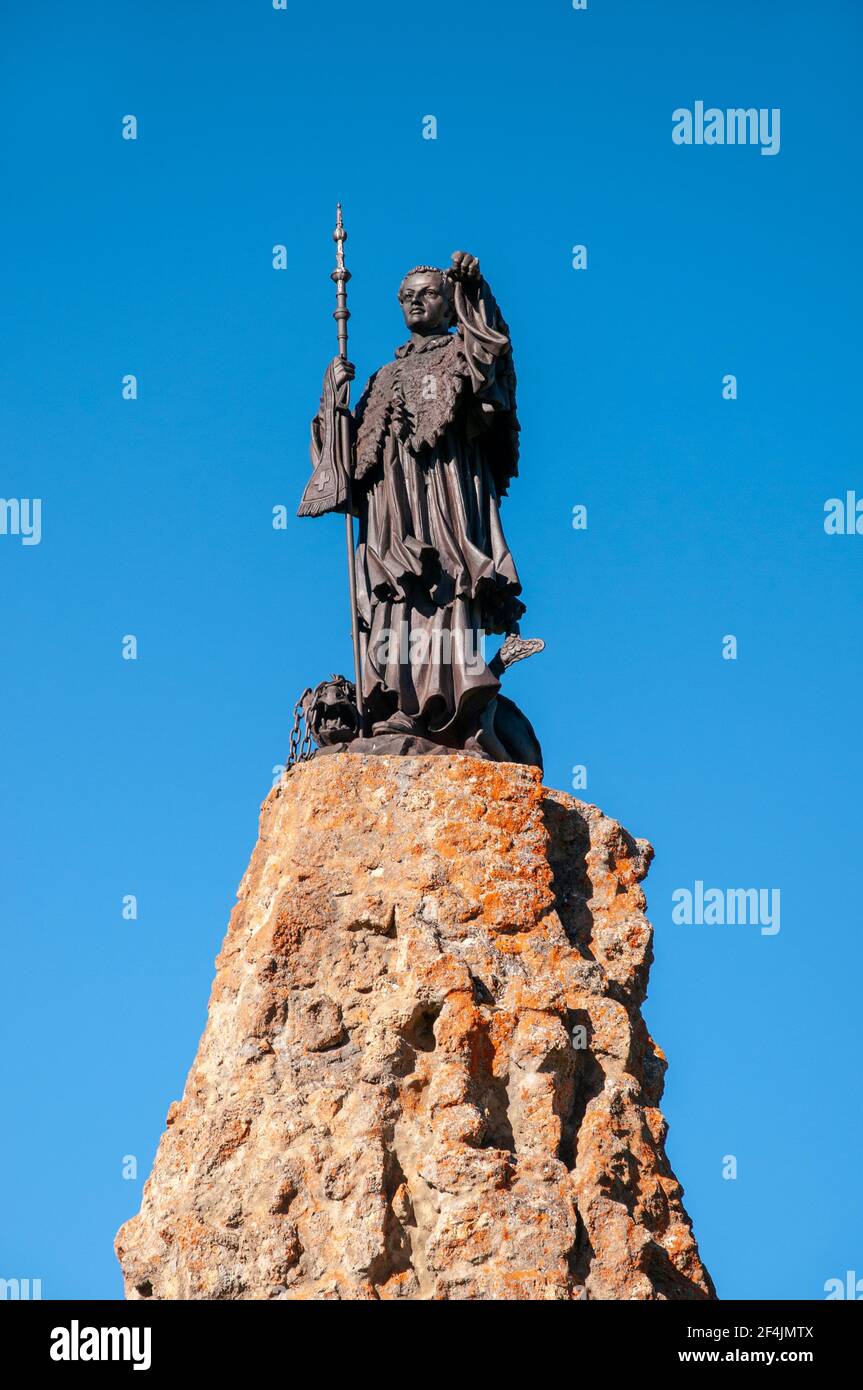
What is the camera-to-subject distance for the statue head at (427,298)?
76.5ft

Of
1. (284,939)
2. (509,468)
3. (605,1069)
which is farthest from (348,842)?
(509,468)

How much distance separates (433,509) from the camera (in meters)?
23.0

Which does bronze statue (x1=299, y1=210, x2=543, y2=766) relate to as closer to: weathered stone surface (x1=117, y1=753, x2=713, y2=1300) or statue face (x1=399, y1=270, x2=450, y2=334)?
statue face (x1=399, y1=270, x2=450, y2=334)

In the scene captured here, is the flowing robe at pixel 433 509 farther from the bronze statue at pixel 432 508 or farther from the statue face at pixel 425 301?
the statue face at pixel 425 301

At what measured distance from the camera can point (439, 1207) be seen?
63.1ft

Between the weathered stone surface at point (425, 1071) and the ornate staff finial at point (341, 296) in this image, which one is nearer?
the weathered stone surface at point (425, 1071)

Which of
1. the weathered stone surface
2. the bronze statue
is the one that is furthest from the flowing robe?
the weathered stone surface

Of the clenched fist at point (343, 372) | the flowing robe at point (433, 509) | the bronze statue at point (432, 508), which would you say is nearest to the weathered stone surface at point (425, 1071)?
the bronze statue at point (432, 508)

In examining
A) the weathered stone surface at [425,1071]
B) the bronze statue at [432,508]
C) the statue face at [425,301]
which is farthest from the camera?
the statue face at [425,301]

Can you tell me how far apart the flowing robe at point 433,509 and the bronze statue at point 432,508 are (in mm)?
11

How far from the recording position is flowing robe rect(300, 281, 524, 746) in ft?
73.3

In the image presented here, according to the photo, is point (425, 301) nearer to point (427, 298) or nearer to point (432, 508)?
point (427, 298)

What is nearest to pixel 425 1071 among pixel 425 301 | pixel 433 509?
pixel 433 509
